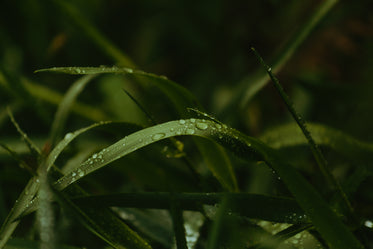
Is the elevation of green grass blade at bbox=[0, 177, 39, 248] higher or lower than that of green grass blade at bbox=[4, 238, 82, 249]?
higher

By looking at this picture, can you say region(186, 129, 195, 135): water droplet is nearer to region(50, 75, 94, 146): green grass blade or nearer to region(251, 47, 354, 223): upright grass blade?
region(251, 47, 354, 223): upright grass blade

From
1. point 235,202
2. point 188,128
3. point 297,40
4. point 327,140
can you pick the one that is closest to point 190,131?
point 188,128

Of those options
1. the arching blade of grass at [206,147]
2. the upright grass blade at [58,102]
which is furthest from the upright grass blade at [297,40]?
the upright grass blade at [58,102]

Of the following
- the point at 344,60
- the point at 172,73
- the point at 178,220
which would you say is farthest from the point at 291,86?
the point at 178,220

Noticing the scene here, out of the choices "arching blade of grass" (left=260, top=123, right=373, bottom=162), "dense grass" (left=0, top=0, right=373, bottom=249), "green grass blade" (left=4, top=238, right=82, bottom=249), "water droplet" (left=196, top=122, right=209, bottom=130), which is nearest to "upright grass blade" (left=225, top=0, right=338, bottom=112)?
Answer: "dense grass" (left=0, top=0, right=373, bottom=249)

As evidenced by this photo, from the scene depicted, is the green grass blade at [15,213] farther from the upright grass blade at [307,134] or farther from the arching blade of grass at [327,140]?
the arching blade of grass at [327,140]

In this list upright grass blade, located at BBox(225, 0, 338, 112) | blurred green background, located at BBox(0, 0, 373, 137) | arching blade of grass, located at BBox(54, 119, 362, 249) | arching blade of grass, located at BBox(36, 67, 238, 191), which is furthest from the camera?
blurred green background, located at BBox(0, 0, 373, 137)

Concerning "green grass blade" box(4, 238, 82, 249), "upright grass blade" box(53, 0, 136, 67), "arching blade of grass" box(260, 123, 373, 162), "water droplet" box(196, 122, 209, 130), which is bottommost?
"green grass blade" box(4, 238, 82, 249)
